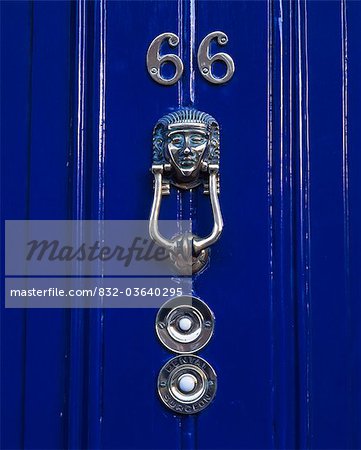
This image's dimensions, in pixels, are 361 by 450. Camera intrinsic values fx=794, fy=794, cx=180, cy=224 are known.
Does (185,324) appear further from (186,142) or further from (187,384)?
(186,142)

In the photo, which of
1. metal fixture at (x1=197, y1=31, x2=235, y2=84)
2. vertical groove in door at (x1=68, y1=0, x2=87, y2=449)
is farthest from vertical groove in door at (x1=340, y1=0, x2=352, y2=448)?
vertical groove in door at (x1=68, y1=0, x2=87, y2=449)

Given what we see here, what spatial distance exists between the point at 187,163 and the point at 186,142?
33mm

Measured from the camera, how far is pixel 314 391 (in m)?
1.18

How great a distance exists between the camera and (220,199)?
1.21 m

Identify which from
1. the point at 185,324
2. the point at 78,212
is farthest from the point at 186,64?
the point at 185,324

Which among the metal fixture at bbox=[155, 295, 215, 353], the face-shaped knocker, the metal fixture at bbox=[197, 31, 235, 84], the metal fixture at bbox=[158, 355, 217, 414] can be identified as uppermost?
the metal fixture at bbox=[197, 31, 235, 84]

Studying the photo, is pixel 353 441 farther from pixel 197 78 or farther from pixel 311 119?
pixel 197 78

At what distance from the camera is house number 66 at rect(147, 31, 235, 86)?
1.23 m

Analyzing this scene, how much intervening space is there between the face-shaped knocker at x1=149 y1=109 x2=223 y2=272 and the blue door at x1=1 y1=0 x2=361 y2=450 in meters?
0.02

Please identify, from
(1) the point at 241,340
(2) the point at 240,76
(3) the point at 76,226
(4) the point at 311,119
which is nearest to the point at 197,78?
(2) the point at 240,76

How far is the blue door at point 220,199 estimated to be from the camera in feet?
3.86

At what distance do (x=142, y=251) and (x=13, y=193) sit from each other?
219 mm

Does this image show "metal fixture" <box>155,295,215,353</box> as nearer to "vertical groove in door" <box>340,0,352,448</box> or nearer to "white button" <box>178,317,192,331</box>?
"white button" <box>178,317,192,331</box>

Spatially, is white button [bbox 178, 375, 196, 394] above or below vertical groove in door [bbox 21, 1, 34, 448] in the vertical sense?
below
